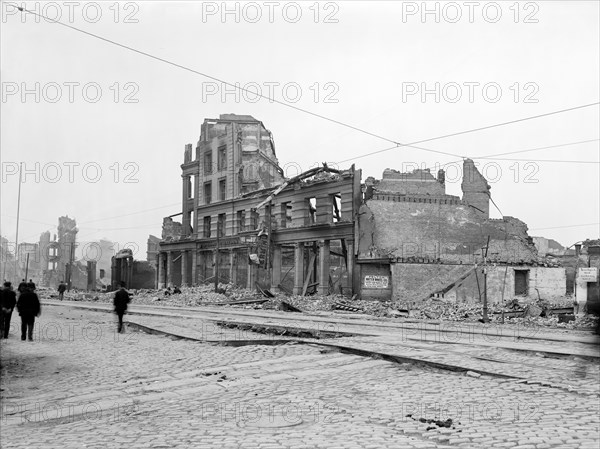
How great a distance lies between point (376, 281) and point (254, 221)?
47.3 feet

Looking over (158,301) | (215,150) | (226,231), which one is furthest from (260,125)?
(158,301)

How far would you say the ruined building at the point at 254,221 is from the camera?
1399 inches

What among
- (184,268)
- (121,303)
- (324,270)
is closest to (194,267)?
(184,268)

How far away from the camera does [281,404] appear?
7152 mm

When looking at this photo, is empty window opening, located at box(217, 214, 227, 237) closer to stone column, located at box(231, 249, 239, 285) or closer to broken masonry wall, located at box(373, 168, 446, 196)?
stone column, located at box(231, 249, 239, 285)

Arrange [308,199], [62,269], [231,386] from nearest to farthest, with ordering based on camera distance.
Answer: [231,386], [308,199], [62,269]

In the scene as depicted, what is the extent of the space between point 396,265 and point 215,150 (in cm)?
2388

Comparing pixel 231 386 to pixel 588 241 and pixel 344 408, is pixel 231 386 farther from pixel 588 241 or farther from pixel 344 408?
pixel 588 241

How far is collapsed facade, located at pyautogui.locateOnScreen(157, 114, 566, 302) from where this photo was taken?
103 feet

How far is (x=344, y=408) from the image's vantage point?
6.90 metres

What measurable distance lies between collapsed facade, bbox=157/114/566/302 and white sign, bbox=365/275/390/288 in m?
0.06

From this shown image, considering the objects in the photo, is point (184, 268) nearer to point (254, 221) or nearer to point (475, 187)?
point (254, 221)

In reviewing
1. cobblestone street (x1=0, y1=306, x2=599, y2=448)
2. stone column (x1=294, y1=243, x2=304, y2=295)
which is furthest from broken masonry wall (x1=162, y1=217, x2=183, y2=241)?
cobblestone street (x1=0, y1=306, x2=599, y2=448)

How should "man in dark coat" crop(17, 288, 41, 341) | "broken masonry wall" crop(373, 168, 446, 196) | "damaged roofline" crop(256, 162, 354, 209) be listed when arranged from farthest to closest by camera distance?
"broken masonry wall" crop(373, 168, 446, 196) → "damaged roofline" crop(256, 162, 354, 209) → "man in dark coat" crop(17, 288, 41, 341)
